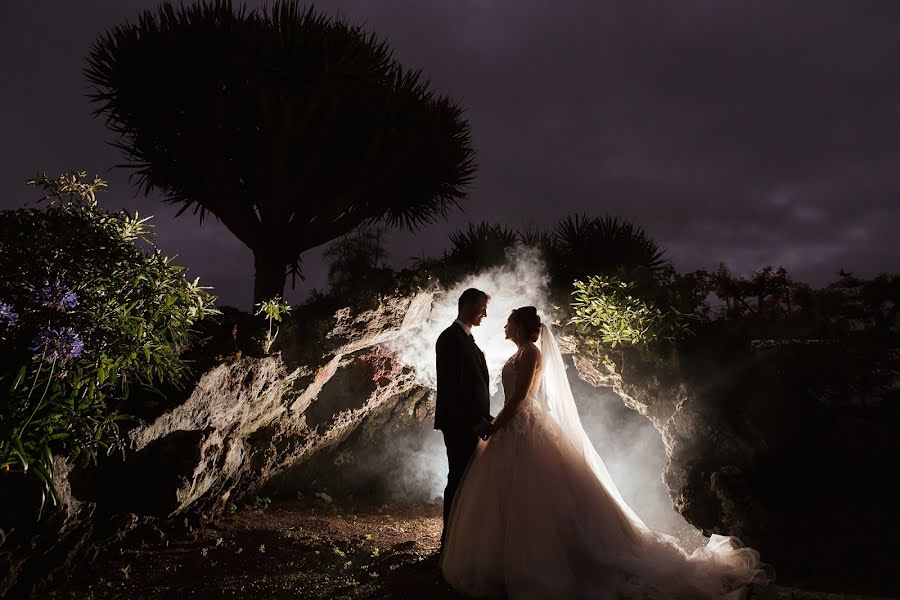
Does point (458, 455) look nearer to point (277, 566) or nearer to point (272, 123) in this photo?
Result: point (277, 566)

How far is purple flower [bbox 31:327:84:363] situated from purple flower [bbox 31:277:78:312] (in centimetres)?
19

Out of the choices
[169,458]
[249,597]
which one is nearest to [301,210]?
[169,458]

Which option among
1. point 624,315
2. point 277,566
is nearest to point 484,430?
point 277,566

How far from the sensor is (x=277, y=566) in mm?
4141

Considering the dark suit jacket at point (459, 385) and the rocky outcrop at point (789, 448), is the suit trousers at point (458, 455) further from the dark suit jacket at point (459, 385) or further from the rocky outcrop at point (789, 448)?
the rocky outcrop at point (789, 448)

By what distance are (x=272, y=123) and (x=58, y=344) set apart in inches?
283

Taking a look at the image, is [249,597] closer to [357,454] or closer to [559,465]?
[559,465]

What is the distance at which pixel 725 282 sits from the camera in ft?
36.2

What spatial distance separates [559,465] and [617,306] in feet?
7.74

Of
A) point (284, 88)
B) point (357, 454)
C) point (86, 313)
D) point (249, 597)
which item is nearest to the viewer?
point (86, 313)

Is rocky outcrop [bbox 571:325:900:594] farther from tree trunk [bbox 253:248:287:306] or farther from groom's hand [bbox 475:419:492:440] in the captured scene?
tree trunk [bbox 253:248:287:306]

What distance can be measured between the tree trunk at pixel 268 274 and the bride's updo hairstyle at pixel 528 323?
19.8 feet

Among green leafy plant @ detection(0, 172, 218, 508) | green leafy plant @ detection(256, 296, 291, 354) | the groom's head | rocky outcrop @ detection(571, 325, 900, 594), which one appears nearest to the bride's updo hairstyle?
the groom's head

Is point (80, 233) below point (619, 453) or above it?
above
